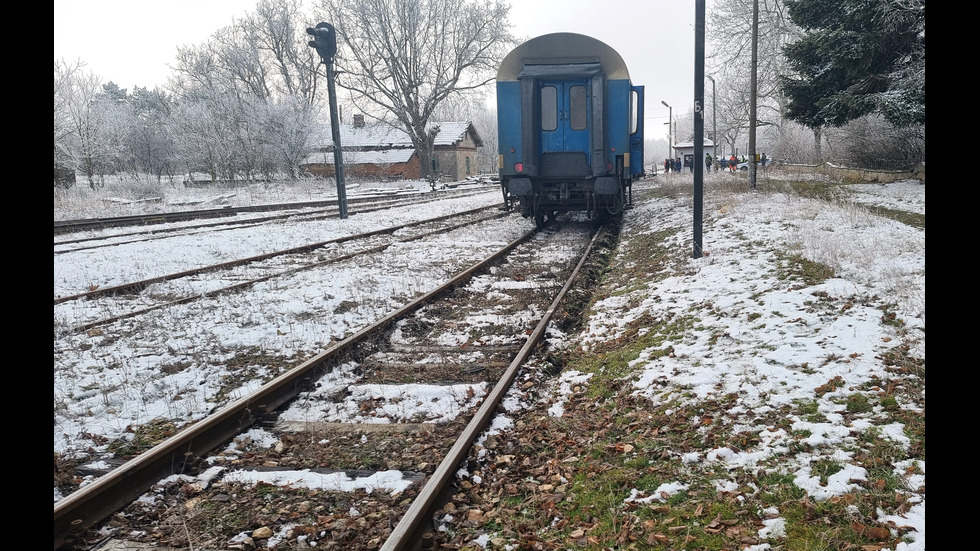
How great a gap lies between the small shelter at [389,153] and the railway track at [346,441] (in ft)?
146

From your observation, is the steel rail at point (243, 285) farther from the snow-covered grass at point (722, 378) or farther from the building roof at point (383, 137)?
the building roof at point (383, 137)

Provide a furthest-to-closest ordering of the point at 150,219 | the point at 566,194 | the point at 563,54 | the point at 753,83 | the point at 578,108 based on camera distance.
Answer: the point at 753,83 < the point at 150,219 < the point at 566,194 < the point at 578,108 < the point at 563,54

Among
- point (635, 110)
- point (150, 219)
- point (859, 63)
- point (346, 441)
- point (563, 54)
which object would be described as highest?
point (859, 63)

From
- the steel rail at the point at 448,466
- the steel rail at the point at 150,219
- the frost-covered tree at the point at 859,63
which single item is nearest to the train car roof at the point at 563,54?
the frost-covered tree at the point at 859,63

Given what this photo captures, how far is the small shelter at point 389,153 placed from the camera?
52019mm

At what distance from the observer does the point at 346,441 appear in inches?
163

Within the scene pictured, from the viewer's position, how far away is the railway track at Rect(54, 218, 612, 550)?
10.4 ft

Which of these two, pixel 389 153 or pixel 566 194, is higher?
pixel 389 153

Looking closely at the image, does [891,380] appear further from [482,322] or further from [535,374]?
[482,322]

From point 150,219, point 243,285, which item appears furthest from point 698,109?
point 150,219

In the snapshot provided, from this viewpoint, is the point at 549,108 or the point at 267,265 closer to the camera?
the point at 267,265

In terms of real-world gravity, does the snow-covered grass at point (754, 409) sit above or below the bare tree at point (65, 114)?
below

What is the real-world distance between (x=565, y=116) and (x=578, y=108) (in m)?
0.33

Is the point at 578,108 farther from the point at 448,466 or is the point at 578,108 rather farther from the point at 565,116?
the point at 448,466
